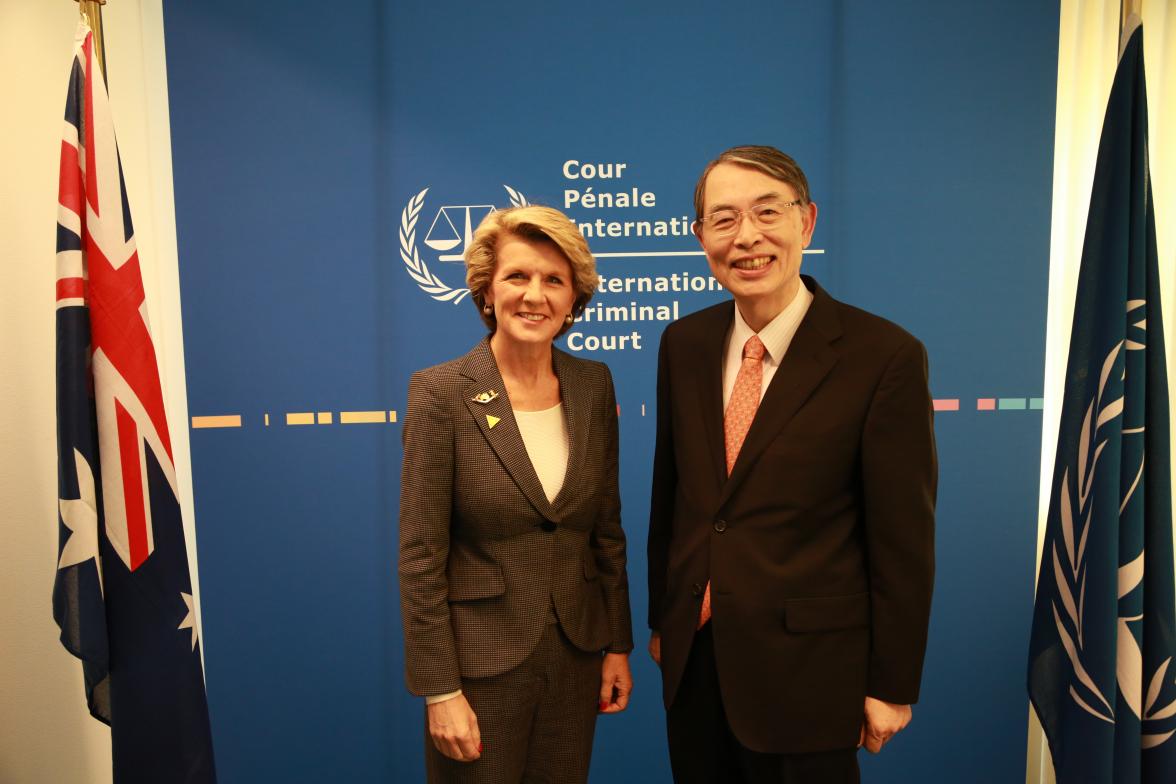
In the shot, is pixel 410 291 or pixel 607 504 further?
pixel 410 291

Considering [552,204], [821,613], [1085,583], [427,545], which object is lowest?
[1085,583]

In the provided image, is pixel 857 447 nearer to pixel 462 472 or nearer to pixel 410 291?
pixel 462 472

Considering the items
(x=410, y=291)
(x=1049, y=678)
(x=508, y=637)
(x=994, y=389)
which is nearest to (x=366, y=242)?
(x=410, y=291)

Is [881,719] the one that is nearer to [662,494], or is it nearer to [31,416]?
[662,494]

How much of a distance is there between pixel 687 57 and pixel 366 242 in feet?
4.62

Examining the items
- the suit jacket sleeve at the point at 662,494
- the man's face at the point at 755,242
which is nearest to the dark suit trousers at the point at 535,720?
the suit jacket sleeve at the point at 662,494

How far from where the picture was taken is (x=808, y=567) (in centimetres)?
137

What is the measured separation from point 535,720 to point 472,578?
1.25 feet

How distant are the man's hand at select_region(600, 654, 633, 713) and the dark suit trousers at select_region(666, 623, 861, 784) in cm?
15

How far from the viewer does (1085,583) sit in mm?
1844

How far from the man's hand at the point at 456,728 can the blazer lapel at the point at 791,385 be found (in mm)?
737

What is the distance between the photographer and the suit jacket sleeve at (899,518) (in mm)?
1312

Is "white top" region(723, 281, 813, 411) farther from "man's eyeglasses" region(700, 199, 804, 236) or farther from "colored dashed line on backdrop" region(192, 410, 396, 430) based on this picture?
"colored dashed line on backdrop" region(192, 410, 396, 430)

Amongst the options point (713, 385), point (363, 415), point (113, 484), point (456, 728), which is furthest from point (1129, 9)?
point (113, 484)
